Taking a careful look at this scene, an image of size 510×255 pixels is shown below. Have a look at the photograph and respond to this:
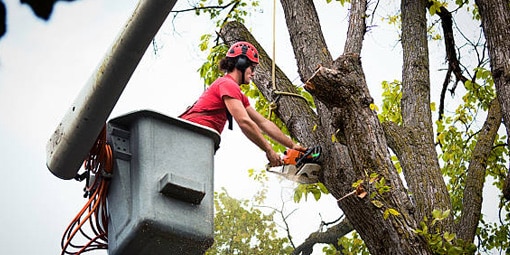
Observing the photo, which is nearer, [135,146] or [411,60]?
[135,146]

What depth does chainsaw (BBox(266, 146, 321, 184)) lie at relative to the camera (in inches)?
221

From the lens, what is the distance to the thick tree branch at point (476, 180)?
5.95m

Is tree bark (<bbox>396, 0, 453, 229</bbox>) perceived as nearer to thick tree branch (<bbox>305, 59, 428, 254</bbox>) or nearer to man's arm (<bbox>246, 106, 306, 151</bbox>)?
thick tree branch (<bbox>305, 59, 428, 254</bbox>)

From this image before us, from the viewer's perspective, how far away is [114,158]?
134 inches

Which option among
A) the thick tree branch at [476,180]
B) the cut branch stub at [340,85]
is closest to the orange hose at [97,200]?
the cut branch stub at [340,85]

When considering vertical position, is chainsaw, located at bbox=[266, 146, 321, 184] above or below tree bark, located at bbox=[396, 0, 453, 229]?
below

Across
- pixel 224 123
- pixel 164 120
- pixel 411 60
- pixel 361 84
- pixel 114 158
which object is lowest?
pixel 114 158

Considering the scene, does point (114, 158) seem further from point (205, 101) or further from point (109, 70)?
point (205, 101)

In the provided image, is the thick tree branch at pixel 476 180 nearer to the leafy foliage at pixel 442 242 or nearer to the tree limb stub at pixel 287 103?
the leafy foliage at pixel 442 242

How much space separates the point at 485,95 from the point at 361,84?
3937mm

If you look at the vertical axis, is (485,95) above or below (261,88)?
above

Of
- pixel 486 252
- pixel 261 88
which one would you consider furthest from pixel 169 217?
pixel 486 252

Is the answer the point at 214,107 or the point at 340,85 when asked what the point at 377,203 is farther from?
the point at 214,107

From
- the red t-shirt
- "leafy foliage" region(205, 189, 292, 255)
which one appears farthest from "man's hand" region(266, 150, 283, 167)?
"leafy foliage" region(205, 189, 292, 255)
